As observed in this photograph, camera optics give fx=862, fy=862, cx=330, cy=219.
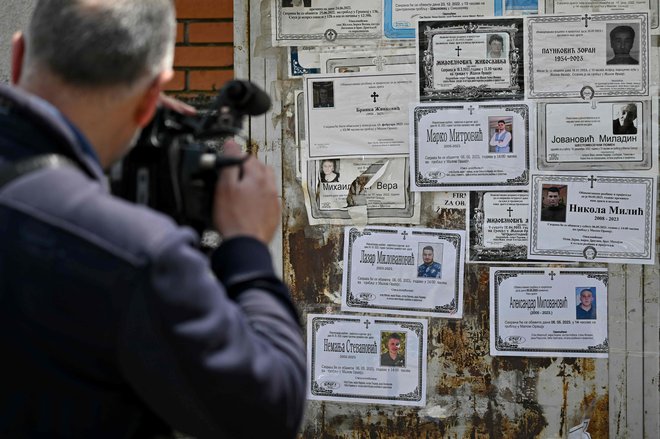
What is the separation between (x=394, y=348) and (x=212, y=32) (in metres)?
1.53

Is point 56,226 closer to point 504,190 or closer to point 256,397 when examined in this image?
point 256,397

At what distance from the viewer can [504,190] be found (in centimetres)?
353

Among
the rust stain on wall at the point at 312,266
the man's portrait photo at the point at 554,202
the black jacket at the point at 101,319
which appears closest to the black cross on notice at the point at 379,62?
the rust stain on wall at the point at 312,266

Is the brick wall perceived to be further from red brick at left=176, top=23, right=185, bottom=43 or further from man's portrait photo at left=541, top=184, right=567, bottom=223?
man's portrait photo at left=541, top=184, right=567, bottom=223

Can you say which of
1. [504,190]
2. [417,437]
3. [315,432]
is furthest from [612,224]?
[315,432]

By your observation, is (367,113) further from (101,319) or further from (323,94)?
(101,319)

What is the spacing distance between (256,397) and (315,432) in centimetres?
246

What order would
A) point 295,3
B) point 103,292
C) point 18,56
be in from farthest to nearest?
point 295,3
point 18,56
point 103,292

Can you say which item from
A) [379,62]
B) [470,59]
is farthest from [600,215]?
[379,62]

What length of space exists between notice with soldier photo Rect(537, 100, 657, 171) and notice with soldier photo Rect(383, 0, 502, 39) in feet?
1.51

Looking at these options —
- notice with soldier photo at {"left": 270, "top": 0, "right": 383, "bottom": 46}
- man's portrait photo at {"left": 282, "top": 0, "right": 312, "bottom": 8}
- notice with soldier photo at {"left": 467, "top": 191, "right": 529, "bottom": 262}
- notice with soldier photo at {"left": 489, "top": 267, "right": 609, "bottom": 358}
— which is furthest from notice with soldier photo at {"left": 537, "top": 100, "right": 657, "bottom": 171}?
man's portrait photo at {"left": 282, "top": 0, "right": 312, "bottom": 8}

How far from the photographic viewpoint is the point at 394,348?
3.60m

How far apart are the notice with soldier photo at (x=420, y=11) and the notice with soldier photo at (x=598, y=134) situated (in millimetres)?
459

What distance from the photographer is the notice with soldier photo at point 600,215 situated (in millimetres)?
3496
